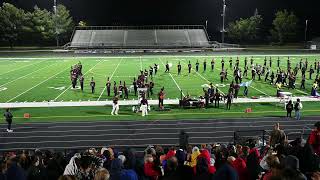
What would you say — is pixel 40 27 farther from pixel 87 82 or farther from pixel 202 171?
pixel 202 171

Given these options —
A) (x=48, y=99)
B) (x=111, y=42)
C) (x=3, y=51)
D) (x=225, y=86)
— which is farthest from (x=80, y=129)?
(x=111, y=42)

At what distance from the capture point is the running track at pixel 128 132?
54.3 ft

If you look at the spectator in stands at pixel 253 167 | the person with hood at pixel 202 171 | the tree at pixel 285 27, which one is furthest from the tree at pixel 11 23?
the person with hood at pixel 202 171

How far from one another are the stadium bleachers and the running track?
5327cm

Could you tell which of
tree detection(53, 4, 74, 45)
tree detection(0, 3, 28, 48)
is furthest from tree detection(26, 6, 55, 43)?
tree detection(53, 4, 74, 45)

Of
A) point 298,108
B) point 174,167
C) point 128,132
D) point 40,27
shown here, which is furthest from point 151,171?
point 40,27

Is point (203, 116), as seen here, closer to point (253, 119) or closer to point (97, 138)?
point (253, 119)

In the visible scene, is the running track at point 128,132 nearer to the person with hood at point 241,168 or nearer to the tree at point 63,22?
the person with hood at point 241,168

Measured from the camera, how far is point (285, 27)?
7494cm

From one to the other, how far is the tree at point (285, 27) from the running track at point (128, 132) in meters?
58.8

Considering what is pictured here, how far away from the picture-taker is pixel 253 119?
797 inches

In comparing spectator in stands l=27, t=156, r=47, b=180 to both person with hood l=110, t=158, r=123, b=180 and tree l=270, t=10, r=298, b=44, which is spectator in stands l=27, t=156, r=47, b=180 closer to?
person with hood l=110, t=158, r=123, b=180

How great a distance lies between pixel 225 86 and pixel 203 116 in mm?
10140

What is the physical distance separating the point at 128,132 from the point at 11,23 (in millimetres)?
62124
